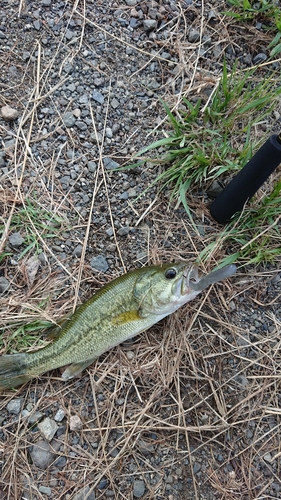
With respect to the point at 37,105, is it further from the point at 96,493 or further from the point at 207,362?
the point at 96,493

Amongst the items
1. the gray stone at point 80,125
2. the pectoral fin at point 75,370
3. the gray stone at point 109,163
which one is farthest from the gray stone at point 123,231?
the pectoral fin at point 75,370

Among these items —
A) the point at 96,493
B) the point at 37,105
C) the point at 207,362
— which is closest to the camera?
the point at 96,493

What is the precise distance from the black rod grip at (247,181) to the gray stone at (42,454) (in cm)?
217

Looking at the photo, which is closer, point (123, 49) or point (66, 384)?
point (66, 384)

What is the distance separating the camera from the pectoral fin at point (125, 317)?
321 cm

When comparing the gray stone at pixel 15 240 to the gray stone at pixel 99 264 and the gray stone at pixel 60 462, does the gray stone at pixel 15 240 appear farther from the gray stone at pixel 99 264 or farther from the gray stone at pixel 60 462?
the gray stone at pixel 60 462

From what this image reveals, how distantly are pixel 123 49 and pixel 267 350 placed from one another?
2.76 m

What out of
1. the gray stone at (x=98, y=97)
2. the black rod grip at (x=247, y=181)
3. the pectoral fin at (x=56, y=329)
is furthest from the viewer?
the gray stone at (x=98, y=97)

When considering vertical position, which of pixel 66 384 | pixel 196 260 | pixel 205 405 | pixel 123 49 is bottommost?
pixel 66 384

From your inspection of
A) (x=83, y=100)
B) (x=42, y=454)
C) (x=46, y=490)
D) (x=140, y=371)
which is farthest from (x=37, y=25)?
(x=46, y=490)

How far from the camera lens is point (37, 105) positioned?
3.62 metres

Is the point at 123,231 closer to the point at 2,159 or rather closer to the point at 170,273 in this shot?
the point at 170,273

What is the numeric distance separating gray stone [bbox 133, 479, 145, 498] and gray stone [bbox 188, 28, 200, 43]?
3562mm

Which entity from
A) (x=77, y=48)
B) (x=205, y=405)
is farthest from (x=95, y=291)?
(x=77, y=48)
